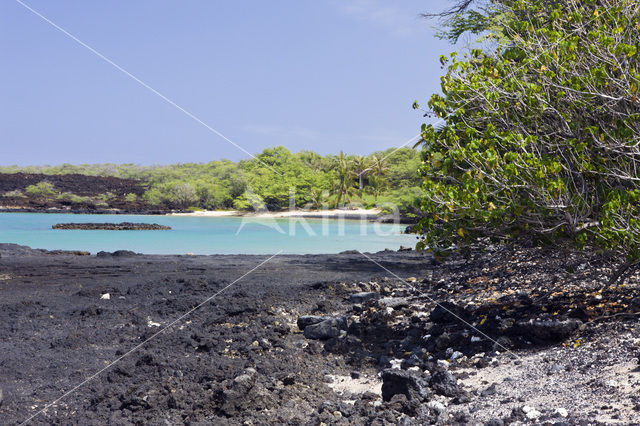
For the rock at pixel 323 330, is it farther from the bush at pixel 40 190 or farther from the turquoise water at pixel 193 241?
the bush at pixel 40 190

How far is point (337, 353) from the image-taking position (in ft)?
26.3

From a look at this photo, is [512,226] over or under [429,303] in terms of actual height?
over

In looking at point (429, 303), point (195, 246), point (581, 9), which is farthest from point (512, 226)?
point (195, 246)

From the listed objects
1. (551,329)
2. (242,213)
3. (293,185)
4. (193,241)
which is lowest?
(193,241)

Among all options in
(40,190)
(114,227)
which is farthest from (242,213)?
(40,190)

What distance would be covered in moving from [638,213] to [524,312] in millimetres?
2563

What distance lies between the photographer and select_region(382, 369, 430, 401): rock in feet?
19.1

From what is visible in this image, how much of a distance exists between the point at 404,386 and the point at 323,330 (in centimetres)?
308

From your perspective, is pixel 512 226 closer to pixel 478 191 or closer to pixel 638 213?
pixel 478 191

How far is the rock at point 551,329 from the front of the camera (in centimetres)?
700

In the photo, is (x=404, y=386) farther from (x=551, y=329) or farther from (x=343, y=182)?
(x=343, y=182)

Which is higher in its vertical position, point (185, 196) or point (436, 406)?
point (185, 196)

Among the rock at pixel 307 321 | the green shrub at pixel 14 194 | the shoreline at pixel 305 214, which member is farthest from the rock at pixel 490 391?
the green shrub at pixel 14 194

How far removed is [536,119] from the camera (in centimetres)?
732
